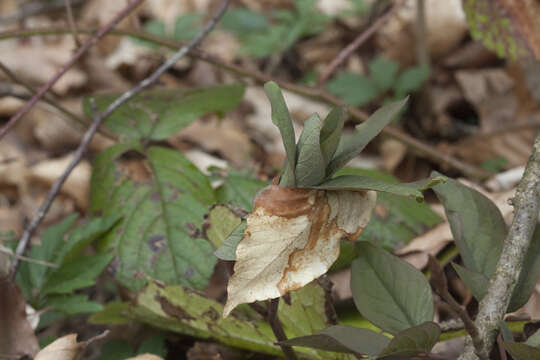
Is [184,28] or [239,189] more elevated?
[184,28]

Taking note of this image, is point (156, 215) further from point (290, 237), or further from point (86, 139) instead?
point (290, 237)

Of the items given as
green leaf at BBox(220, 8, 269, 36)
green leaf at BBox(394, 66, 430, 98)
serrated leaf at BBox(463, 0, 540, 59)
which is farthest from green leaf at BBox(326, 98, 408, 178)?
green leaf at BBox(220, 8, 269, 36)

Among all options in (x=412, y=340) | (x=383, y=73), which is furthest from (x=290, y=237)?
(x=383, y=73)

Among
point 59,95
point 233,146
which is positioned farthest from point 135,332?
point 59,95

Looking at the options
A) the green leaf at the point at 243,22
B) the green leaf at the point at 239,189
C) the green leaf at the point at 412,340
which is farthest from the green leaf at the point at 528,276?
the green leaf at the point at 243,22

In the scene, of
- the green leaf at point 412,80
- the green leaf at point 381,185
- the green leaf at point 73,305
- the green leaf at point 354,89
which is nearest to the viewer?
the green leaf at point 381,185

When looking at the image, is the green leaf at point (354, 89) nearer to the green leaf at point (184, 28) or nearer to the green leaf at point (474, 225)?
the green leaf at point (184, 28)

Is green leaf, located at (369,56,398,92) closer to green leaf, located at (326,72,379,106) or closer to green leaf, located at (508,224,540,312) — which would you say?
green leaf, located at (326,72,379,106)
